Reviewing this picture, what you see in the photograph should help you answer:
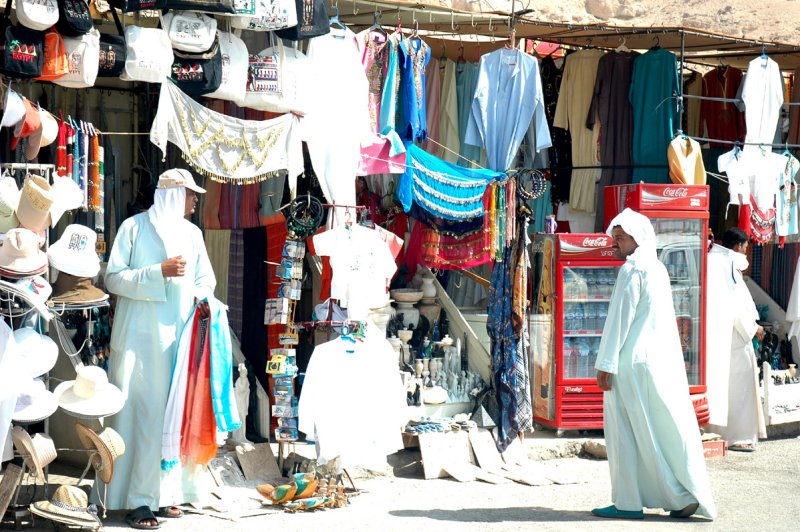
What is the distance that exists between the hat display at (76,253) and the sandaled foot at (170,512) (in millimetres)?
1540

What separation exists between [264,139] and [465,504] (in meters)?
2.83

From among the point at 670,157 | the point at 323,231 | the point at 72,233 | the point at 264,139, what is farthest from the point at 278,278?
the point at 670,157

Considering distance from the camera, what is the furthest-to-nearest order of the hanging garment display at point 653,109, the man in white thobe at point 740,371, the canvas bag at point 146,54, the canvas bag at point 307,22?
the hanging garment display at point 653,109 < the man in white thobe at point 740,371 < the canvas bag at point 307,22 < the canvas bag at point 146,54

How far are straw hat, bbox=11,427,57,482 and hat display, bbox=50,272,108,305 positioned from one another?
844 mm

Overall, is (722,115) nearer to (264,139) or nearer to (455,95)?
(455,95)

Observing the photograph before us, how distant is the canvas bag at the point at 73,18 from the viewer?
7.27 meters

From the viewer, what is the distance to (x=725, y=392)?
10797 millimetres

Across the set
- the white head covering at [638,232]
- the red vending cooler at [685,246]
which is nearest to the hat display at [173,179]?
the white head covering at [638,232]

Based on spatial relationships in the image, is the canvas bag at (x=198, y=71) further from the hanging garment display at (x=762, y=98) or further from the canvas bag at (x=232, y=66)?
the hanging garment display at (x=762, y=98)

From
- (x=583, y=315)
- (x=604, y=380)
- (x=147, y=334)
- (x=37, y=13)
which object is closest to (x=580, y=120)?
(x=583, y=315)

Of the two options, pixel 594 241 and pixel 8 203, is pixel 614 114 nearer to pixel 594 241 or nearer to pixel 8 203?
pixel 594 241

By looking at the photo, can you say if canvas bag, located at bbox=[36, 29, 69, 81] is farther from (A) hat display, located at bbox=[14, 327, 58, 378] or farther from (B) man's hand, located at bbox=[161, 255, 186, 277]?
(A) hat display, located at bbox=[14, 327, 58, 378]

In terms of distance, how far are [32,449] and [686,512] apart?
13.1ft

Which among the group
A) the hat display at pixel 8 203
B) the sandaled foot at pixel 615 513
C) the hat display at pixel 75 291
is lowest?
the sandaled foot at pixel 615 513
